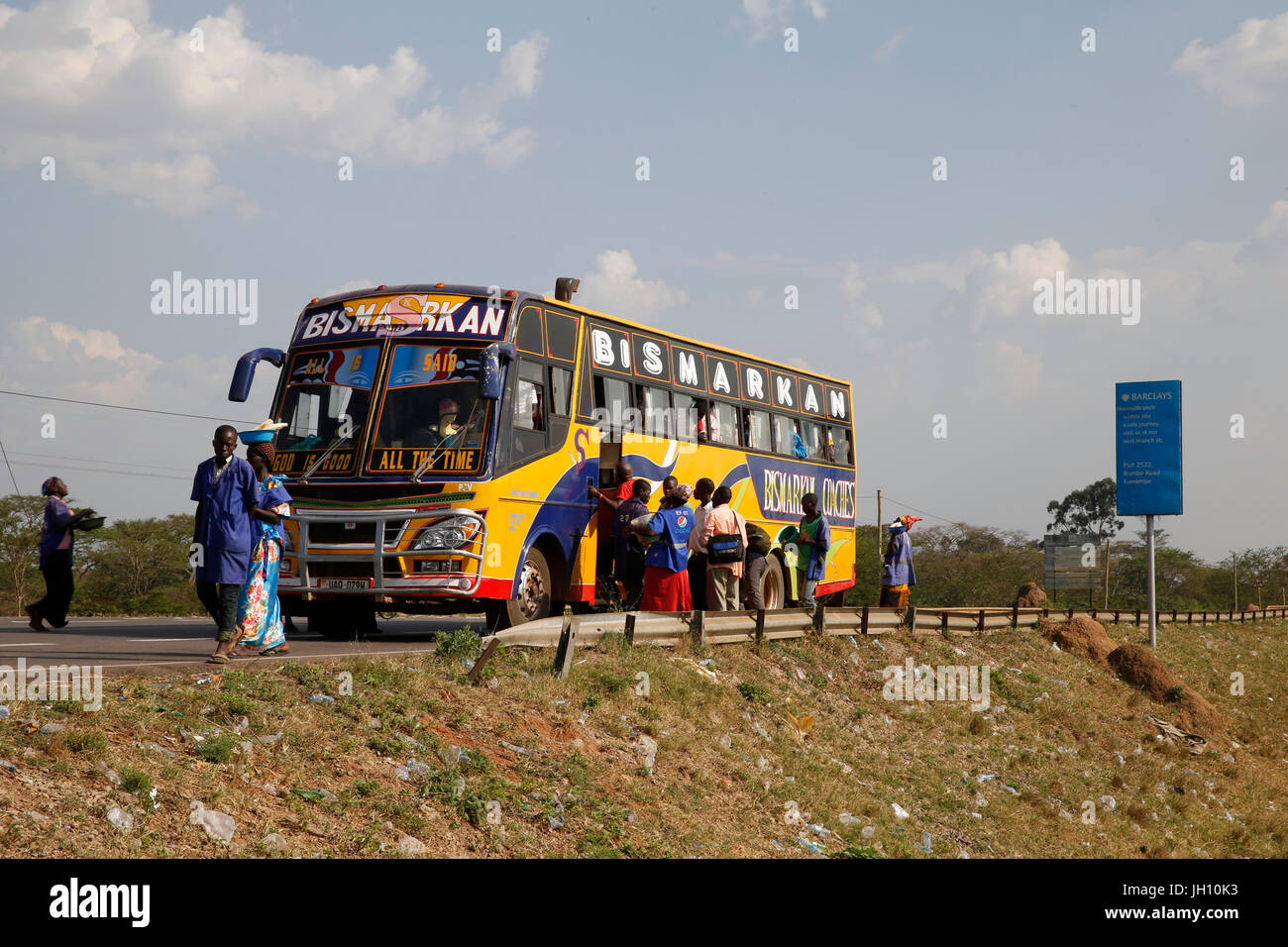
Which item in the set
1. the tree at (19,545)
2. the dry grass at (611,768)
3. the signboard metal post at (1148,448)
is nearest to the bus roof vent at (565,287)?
the dry grass at (611,768)

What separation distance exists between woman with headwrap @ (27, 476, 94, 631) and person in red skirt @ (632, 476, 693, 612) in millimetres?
6360

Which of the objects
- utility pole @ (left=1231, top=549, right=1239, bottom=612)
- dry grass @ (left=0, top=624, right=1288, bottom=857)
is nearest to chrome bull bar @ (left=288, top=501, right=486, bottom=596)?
dry grass @ (left=0, top=624, right=1288, bottom=857)

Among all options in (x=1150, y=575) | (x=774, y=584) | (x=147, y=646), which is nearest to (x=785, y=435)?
(x=774, y=584)

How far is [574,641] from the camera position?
10562 millimetres

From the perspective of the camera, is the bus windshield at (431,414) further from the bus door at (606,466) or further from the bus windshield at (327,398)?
the bus door at (606,466)

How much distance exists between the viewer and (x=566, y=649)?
10.3 m

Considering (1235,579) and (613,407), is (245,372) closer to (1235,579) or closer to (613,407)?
(613,407)

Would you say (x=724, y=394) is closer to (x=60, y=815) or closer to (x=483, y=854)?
(x=483, y=854)

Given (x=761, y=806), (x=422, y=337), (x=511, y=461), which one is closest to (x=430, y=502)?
(x=511, y=461)

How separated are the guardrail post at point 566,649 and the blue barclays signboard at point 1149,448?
1979 centimetres

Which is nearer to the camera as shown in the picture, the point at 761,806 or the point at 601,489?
the point at 761,806

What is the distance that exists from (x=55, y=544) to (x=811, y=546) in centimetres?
936

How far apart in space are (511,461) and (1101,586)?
1911 inches

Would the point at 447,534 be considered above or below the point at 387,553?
above
